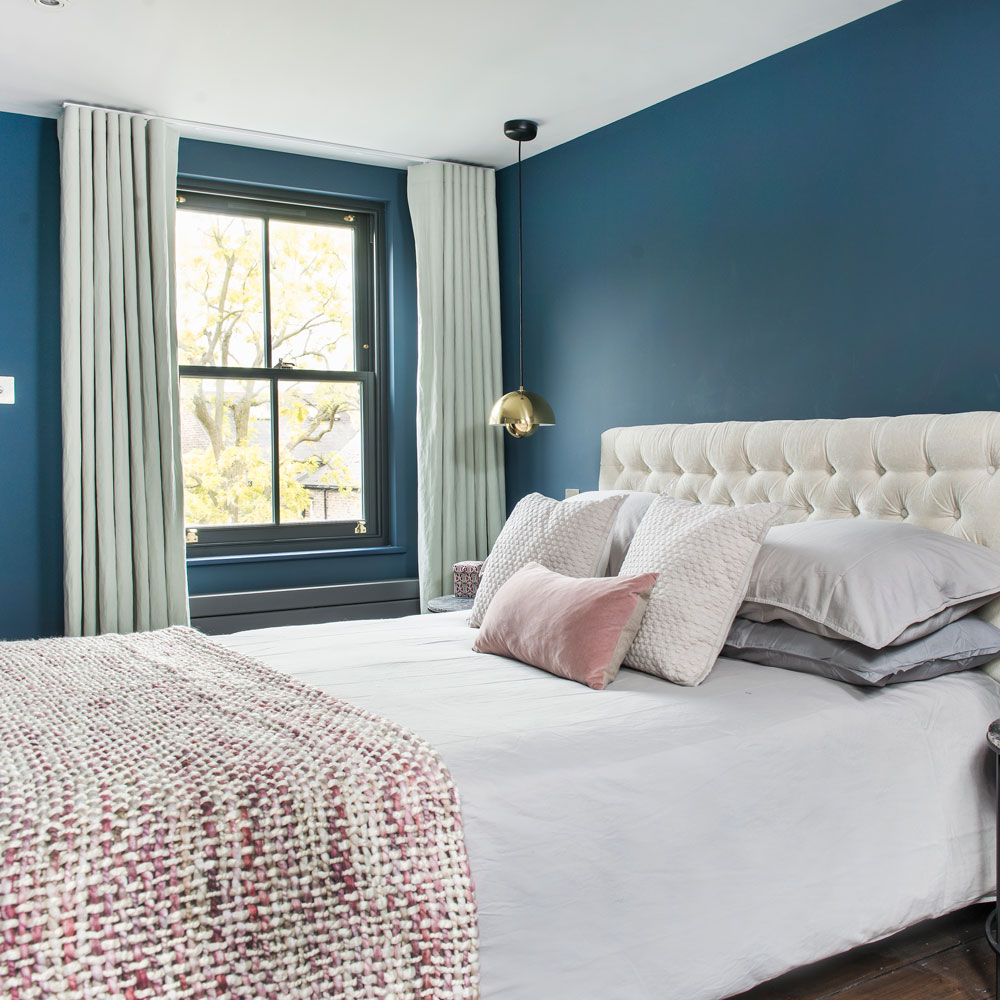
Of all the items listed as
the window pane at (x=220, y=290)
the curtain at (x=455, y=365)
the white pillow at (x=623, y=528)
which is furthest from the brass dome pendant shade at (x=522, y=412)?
the window pane at (x=220, y=290)

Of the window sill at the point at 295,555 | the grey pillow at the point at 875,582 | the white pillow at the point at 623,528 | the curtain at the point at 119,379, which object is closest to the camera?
the grey pillow at the point at 875,582

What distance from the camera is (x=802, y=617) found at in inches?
89.5

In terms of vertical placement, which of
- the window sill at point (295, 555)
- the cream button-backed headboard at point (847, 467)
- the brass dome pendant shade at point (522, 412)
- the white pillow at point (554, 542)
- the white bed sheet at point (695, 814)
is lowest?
the white bed sheet at point (695, 814)

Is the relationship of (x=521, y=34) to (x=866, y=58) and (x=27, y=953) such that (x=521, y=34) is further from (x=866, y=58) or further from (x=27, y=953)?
(x=27, y=953)

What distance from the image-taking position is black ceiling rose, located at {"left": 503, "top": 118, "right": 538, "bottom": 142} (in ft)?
12.5

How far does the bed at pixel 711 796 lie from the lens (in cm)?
166

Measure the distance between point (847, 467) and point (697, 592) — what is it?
27.6 inches

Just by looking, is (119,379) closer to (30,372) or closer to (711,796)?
(30,372)

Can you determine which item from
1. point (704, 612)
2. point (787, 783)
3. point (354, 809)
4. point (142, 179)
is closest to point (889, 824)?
point (787, 783)

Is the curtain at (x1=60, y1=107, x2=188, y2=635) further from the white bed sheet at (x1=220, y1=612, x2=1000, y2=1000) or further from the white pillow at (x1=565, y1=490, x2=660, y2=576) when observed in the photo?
the white pillow at (x1=565, y1=490, x2=660, y2=576)

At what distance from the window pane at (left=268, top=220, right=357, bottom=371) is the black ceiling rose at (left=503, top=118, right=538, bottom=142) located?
970mm

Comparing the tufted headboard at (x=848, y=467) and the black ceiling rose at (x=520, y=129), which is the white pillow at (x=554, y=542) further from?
the black ceiling rose at (x=520, y=129)

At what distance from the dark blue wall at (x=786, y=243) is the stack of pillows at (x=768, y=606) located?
59 cm

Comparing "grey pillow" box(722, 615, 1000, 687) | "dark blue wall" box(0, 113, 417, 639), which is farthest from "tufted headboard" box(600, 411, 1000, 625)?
"dark blue wall" box(0, 113, 417, 639)
